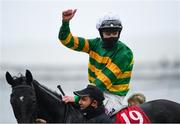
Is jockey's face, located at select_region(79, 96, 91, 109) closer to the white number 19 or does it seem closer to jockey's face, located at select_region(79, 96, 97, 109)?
jockey's face, located at select_region(79, 96, 97, 109)

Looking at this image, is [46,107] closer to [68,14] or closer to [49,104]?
[49,104]

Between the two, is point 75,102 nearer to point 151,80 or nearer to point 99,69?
point 99,69

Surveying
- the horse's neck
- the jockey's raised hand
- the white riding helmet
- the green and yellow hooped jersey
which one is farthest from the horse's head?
the white riding helmet

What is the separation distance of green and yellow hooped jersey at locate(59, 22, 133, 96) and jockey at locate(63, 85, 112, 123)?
0.93ft

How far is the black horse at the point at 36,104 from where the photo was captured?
20.6 ft

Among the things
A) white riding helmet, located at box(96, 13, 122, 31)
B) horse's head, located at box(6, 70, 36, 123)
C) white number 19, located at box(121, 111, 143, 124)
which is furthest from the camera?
white riding helmet, located at box(96, 13, 122, 31)

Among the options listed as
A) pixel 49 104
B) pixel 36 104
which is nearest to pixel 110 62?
pixel 49 104

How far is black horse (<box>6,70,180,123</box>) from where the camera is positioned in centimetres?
629

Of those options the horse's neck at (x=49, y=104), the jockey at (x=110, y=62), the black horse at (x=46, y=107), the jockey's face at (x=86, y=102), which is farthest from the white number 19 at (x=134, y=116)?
the horse's neck at (x=49, y=104)

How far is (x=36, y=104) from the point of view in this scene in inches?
A: 254

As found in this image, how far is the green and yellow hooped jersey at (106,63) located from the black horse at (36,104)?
411 mm

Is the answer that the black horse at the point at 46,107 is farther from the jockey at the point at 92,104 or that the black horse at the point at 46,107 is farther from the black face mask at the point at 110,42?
the black face mask at the point at 110,42

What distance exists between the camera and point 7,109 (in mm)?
12133

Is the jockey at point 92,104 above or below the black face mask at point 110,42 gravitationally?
below
